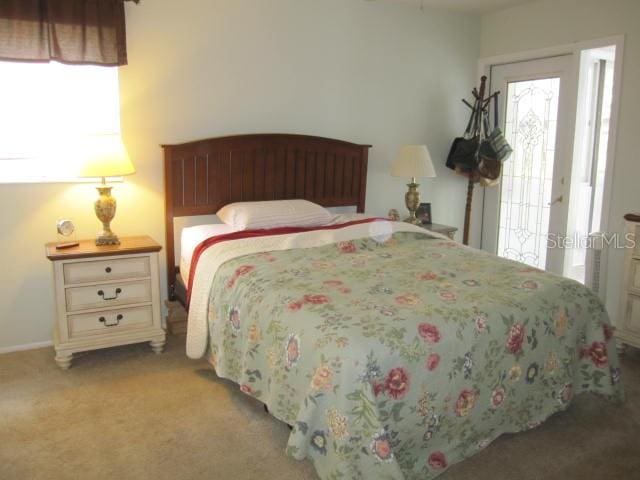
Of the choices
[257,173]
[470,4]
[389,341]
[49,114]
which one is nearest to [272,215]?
[257,173]

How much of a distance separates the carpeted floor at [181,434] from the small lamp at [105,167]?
786mm

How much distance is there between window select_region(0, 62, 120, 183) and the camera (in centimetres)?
308

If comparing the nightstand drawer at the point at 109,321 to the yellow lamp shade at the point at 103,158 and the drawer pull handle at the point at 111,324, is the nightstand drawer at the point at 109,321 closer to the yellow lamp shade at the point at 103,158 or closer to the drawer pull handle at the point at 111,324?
the drawer pull handle at the point at 111,324

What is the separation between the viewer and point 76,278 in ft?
9.57

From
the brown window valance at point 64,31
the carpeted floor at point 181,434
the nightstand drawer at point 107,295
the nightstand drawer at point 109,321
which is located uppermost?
the brown window valance at point 64,31

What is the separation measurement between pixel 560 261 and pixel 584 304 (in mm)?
1859

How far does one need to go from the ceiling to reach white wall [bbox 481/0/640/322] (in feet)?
0.47

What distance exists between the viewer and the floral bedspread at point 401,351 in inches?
73.3

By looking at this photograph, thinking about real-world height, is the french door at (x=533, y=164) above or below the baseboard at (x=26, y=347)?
above

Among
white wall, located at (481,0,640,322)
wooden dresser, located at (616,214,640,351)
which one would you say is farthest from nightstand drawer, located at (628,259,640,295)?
white wall, located at (481,0,640,322)

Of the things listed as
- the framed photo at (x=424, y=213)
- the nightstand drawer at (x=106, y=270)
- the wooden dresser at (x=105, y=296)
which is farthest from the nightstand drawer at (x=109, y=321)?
the framed photo at (x=424, y=213)

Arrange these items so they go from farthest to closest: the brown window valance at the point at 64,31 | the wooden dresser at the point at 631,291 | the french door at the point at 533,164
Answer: the french door at the point at 533,164 < the wooden dresser at the point at 631,291 < the brown window valance at the point at 64,31

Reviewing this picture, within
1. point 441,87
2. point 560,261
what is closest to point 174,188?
point 441,87

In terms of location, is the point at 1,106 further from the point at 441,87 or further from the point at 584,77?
the point at 584,77
